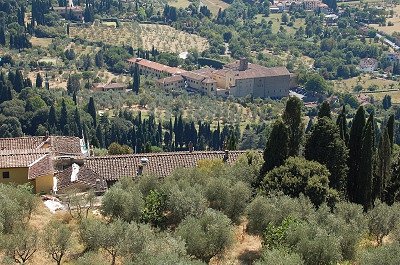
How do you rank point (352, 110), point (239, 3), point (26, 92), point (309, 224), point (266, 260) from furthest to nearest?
point (239, 3) → point (352, 110) → point (26, 92) → point (309, 224) → point (266, 260)

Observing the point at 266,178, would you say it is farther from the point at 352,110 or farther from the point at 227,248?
the point at 352,110

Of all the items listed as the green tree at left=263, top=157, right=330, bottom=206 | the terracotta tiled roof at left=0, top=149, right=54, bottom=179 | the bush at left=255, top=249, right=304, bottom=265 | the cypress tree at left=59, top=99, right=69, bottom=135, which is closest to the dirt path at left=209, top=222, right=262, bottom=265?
the green tree at left=263, top=157, right=330, bottom=206

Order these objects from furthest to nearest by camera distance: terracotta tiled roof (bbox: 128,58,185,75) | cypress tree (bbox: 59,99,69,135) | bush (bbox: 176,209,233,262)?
1. terracotta tiled roof (bbox: 128,58,185,75)
2. cypress tree (bbox: 59,99,69,135)
3. bush (bbox: 176,209,233,262)

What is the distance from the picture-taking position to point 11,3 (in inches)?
5881

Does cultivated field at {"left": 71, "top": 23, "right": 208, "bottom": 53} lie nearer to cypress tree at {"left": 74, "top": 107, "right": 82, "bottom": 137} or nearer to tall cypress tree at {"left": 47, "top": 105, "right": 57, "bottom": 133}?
tall cypress tree at {"left": 47, "top": 105, "right": 57, "bottom": 133}

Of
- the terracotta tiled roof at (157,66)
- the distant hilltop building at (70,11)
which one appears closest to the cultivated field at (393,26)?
the terracotta tiled roof at (157,66)

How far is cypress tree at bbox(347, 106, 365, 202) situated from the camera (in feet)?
111

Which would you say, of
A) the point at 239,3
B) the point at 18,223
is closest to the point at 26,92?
the point at 18,223

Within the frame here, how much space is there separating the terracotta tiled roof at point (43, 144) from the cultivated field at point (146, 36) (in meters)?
97.2

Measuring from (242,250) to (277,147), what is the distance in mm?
6642

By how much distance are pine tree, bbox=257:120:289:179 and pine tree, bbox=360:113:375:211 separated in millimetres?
4615

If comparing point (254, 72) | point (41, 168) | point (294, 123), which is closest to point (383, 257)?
point (294, 123)

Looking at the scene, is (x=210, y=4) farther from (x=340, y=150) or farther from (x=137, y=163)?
(x=340, y=150)

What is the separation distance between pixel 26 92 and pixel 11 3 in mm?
68272
